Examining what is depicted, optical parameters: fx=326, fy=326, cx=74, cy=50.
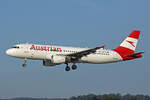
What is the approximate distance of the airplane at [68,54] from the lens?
6012 centimetres

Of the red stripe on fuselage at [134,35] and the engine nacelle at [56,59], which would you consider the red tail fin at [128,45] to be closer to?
the red stripe on fuselage at [134,35]

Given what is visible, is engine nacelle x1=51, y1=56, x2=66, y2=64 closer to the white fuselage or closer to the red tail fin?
the white fuselage

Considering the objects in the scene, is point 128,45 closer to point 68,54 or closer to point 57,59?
point 68,54

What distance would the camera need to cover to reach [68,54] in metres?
61.2

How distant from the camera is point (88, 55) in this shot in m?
64.4

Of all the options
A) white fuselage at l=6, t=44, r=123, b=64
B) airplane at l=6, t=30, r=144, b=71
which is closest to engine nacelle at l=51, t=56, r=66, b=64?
airplane at l=6, t=30, r=144, b=71

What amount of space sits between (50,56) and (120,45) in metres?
17.5

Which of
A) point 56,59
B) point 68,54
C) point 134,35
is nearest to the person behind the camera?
point 56,59

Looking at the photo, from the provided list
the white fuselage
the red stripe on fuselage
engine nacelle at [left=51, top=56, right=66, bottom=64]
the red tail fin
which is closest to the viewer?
the white fuselage

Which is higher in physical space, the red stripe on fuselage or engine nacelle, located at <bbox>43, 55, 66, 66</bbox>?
the red stripe on fuselage

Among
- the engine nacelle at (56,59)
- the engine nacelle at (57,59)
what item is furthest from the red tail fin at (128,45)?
the engine nacelle at (57,59)

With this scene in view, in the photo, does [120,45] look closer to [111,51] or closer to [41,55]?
[111,51]

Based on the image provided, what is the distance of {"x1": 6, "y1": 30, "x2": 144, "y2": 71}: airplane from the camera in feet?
197

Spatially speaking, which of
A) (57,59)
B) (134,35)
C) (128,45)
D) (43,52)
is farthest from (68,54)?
(134,35)
